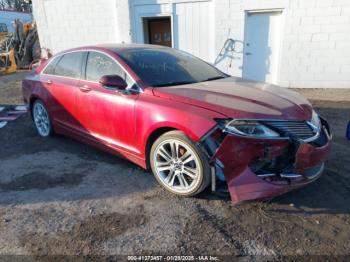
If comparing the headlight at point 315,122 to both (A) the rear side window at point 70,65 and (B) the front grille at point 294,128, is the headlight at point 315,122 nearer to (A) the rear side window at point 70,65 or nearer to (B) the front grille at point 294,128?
(B) the front grille at point 294,128

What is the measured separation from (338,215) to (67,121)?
3.74 meters

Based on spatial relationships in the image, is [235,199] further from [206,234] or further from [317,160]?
[317,160]

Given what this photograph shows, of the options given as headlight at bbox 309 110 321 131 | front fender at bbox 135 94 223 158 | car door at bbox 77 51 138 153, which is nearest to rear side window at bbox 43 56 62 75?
car door at bbox 77 51 138 153

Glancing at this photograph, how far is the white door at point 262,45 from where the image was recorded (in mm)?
8602

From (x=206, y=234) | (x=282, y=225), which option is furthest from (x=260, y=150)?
(x=206, y=234)

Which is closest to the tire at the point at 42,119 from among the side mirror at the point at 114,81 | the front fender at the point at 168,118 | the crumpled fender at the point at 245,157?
the side mirror at the point at 114,81

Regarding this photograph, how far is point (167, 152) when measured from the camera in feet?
10.6

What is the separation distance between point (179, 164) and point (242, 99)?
926mm

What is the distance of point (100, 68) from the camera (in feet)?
13.2

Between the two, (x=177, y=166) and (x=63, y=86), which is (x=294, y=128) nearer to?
(x=177, y=166)

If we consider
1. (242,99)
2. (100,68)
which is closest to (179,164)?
(242,99)

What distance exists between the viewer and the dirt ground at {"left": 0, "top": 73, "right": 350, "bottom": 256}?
253 cm

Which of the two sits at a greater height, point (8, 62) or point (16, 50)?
point (16, 50)

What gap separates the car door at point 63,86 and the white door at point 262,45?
581cm
